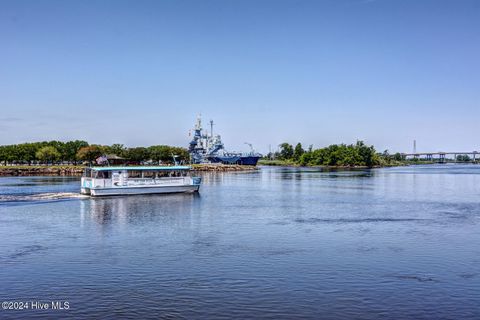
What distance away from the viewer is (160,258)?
113 feet

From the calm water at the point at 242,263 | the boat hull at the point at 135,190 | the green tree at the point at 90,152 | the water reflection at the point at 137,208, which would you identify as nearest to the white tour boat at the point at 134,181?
the boat hull at the point at 135,190

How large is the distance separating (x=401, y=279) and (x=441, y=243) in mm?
12643

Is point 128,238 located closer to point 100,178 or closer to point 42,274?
point 42,274

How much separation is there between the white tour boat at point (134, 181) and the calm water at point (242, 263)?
1694 cm

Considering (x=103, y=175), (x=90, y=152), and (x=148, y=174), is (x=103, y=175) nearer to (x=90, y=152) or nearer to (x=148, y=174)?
(x=148, y=174)

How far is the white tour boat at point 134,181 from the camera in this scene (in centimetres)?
7706

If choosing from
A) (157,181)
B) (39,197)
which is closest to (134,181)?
(157,181)

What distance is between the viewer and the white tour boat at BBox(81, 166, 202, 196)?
7706 centimetres

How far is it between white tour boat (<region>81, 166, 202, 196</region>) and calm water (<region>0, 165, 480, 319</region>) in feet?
55.6

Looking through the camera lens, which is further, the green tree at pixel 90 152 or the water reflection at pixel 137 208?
the green tree at pixel 90 152

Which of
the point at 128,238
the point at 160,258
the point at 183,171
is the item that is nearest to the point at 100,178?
the point at 183,171

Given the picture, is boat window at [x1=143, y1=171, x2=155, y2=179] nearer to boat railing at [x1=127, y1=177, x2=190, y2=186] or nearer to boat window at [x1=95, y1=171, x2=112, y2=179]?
boat railing at [x1=127, y1=177, x2=190, y2=186]

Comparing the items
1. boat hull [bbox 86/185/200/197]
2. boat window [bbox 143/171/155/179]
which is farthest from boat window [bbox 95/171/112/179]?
boat window [bbox 143/171/155/179]

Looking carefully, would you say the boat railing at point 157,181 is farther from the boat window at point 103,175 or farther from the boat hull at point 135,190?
the boat window at point 103,175
